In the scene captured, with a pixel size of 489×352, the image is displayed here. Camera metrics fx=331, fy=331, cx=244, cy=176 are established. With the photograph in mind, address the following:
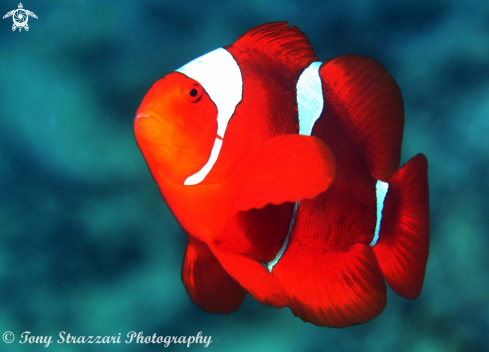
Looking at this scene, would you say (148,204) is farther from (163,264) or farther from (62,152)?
(62,152)

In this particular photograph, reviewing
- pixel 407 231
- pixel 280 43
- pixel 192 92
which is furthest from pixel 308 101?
pixel 407 231

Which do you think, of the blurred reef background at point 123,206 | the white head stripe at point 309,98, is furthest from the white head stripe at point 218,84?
the blurred reef background at point 123,206

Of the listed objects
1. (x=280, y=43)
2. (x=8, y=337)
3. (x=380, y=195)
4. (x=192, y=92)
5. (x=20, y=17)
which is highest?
(x=20, y=17)

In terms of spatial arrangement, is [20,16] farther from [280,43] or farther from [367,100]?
[367,100]

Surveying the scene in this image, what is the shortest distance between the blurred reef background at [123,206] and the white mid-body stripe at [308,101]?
67cm

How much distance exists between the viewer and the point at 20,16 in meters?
1.34

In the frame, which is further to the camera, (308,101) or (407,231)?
(407,231)

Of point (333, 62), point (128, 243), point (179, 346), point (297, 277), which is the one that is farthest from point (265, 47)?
point (179, 346)

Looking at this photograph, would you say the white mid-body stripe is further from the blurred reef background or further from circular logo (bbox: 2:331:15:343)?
circular logo (bbox: 2:331:15:343)

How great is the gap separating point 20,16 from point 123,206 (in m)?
0.88

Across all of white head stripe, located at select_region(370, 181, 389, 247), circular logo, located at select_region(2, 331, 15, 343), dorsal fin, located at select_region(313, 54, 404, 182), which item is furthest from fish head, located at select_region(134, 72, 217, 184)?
circular logo, located at select_region(2, 331, 15, 343)

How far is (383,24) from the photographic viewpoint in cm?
145

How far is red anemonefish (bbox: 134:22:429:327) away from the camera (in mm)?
572

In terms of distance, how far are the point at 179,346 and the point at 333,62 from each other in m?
1.10
